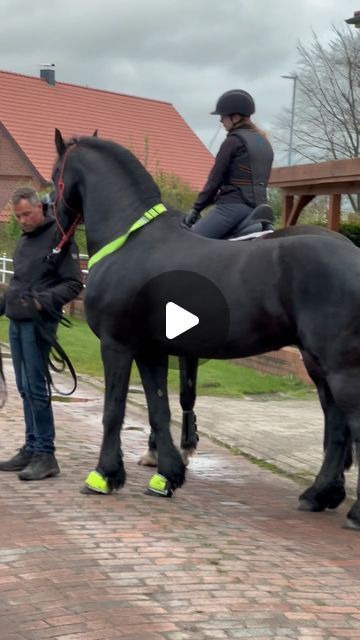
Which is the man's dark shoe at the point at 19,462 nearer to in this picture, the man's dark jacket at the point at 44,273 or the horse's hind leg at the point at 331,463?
the man's dark jacket at the point at 44,273

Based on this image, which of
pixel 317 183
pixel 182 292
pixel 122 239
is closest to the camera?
pixel 182 292

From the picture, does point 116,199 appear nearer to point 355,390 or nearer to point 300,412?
point 355,390

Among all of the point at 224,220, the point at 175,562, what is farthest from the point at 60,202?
the point at 175,562

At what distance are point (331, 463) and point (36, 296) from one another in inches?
92.5

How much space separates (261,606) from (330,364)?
1.82m

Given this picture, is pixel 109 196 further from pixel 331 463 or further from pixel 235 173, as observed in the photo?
pixel 331 463

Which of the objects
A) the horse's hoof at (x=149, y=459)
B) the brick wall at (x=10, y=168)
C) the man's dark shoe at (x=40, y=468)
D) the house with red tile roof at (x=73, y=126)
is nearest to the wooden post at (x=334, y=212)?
the horse's hoof at (x=149, y=459)

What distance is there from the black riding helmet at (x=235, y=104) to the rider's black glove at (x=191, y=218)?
72 cm

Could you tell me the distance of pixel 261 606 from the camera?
15.6ft

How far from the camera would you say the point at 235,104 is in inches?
271

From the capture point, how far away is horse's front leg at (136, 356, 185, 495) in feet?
22.4

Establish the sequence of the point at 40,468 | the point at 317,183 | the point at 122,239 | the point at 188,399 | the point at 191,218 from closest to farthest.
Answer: the point at 122,239 → the point at 191,218 → the point at 40,468 → the point at 188,399 → the point at 317,183

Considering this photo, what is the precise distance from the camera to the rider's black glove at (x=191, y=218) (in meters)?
6.95

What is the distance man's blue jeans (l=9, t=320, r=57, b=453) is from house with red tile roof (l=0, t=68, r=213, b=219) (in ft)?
111
